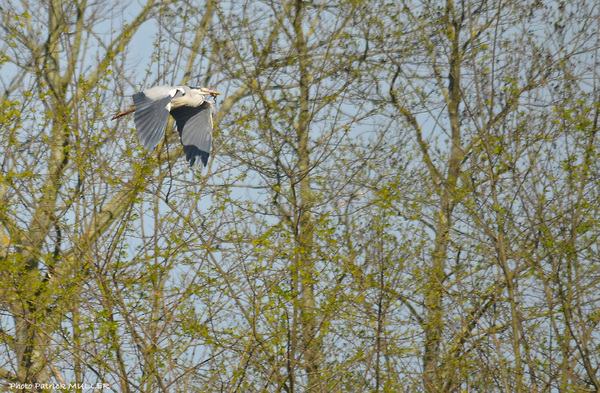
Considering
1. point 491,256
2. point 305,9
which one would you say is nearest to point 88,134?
point 305,9

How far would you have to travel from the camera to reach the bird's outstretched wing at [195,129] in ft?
26.8

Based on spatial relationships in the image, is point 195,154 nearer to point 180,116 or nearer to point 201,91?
point 180,116

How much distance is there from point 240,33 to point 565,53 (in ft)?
12.8

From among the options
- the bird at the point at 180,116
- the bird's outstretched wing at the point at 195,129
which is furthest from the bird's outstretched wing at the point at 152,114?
the bird's outstretched wing at the point at 195,129

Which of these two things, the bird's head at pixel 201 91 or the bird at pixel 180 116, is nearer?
the bird at pixel 180 116

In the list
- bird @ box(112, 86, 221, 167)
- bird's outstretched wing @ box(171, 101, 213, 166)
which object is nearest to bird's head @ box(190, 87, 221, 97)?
bird @ box(112, 86, 221, 167)

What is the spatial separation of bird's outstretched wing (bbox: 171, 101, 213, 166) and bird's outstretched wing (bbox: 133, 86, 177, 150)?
571 millimetres

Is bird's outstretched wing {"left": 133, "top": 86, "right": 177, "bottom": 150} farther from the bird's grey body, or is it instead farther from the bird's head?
the bird's head

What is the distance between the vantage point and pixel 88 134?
7.54 m

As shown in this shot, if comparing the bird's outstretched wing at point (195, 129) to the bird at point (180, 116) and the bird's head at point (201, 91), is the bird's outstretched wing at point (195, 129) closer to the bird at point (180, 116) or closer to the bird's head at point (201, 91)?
the bird at point (180, 116)

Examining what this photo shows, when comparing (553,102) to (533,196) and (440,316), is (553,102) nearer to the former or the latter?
(533,196)

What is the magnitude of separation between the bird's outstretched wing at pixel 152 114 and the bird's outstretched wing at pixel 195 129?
0.57m

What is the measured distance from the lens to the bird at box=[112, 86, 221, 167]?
722cm

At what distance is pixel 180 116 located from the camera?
888 centimetres
